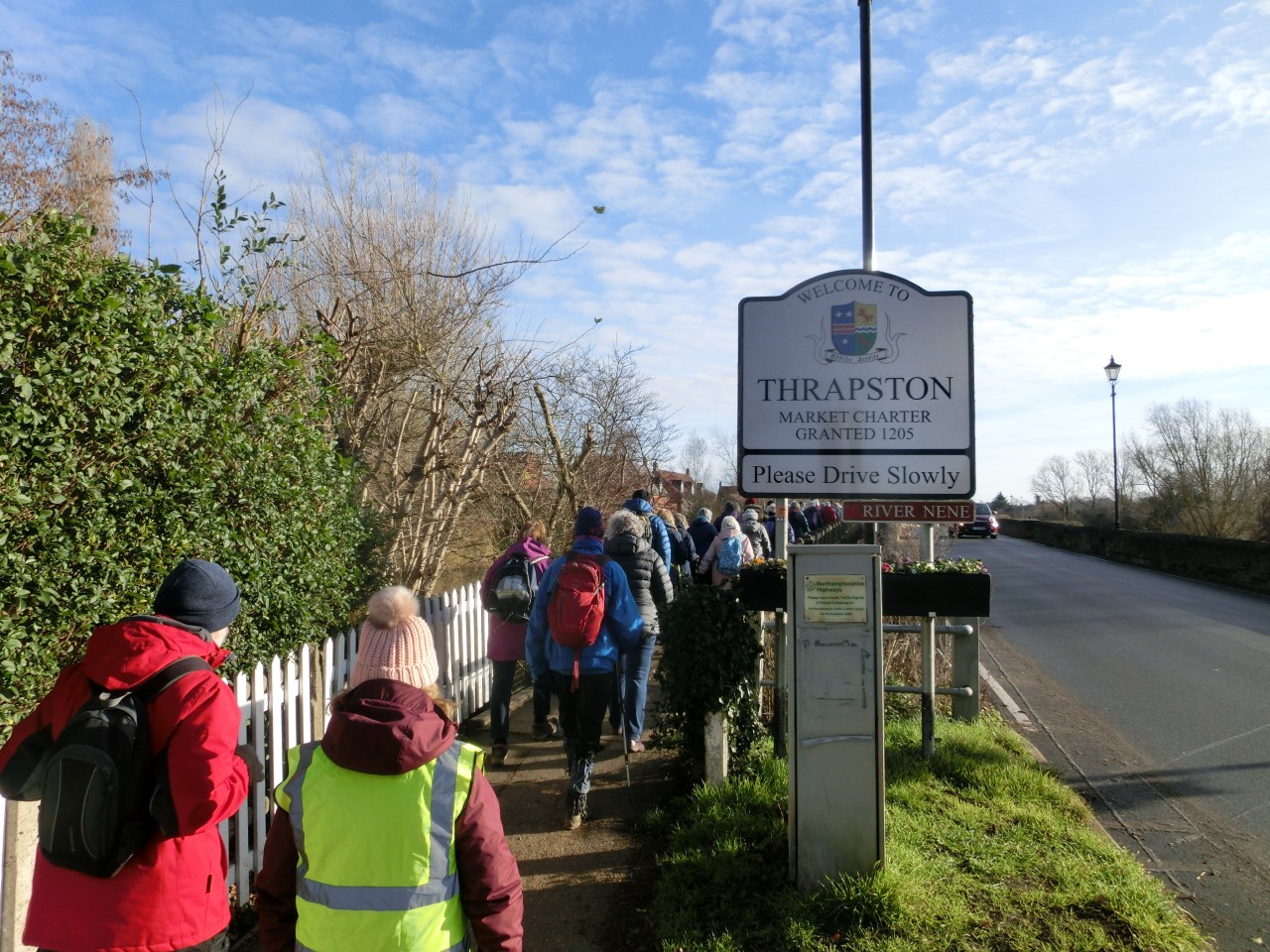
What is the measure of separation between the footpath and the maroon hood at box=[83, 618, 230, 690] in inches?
83.6

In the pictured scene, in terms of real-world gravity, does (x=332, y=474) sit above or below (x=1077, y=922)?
above

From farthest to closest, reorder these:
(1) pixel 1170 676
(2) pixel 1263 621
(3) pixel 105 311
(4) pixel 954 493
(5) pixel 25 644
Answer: (2) pixel 1263 621 < (1) pixel 1170 676 < (4) pixel 954 493 < (3) pixel 105 311 < (5) pixel 25 644

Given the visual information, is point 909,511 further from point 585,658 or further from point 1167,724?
point 1167,724

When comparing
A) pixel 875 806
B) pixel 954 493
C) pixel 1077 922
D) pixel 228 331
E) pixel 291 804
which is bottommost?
pixel 1077 922

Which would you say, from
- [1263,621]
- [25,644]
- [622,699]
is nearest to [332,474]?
[622,699]

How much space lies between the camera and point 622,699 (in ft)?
19.4

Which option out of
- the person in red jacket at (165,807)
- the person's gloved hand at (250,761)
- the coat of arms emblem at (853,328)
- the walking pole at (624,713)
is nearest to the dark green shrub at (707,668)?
the walking pole at (624,713)

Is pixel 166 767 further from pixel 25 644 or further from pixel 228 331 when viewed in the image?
pixel 228 331

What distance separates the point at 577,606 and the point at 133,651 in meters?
2.86

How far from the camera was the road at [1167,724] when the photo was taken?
472 centimetres

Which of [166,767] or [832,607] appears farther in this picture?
[832,607]

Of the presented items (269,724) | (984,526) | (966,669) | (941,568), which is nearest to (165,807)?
(269,724)

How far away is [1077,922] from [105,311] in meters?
4.75

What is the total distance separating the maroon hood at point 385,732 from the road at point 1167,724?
12.3 ft
